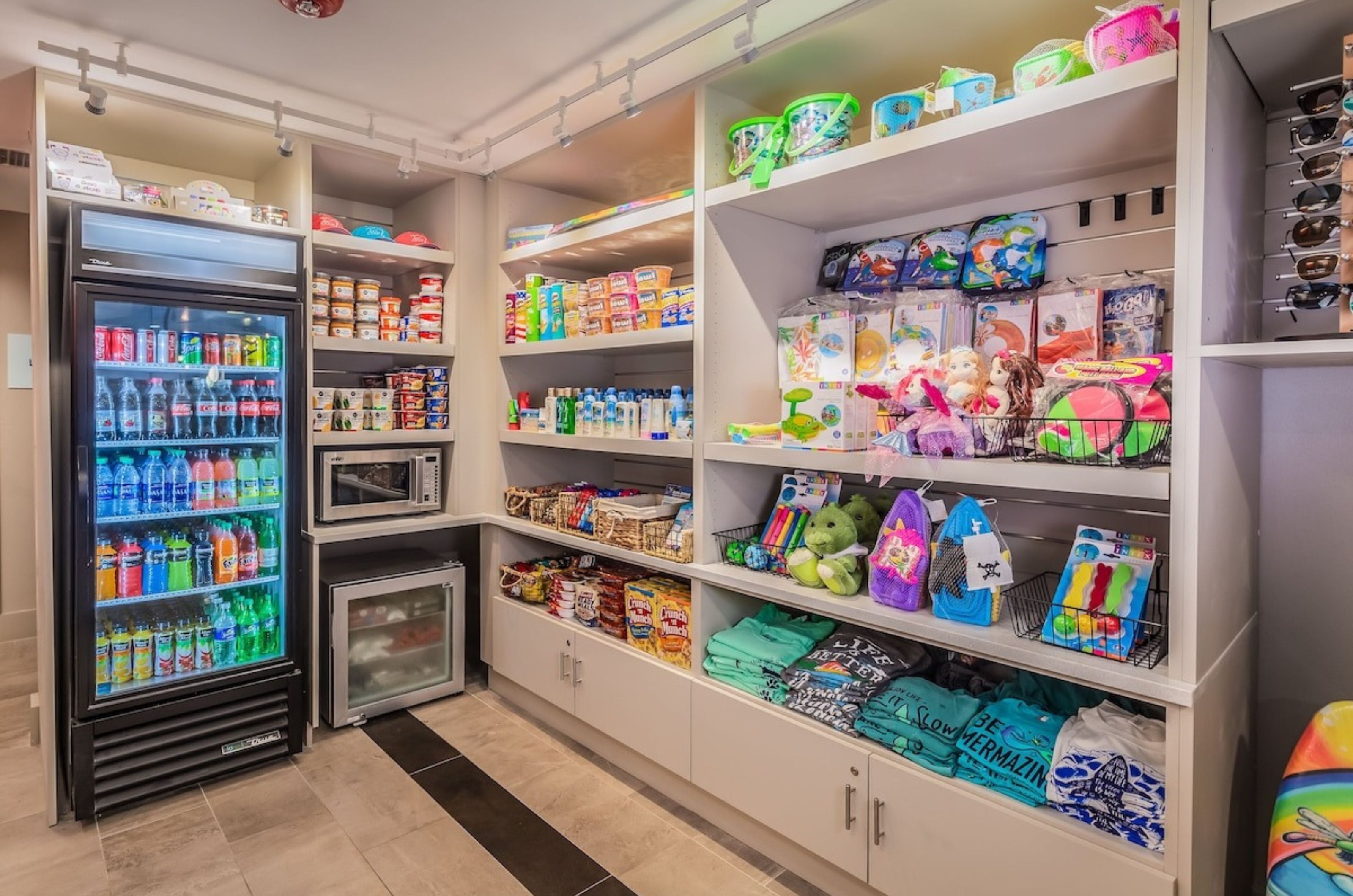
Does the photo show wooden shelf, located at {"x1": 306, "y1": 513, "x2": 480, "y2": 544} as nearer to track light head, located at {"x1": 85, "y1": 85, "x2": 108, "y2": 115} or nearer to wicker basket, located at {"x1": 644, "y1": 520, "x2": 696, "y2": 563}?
wicker basket, located at {"x1": 644, "y1": 520, "x2": 696, "y2": 563}

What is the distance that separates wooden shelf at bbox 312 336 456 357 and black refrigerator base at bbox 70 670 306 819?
1.42 metres

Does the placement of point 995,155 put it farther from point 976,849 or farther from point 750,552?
point 976,849

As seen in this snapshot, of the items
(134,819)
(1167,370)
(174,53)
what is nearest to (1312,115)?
(1167,370)

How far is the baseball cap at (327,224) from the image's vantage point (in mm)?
3281

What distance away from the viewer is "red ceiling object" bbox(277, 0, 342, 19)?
205cm

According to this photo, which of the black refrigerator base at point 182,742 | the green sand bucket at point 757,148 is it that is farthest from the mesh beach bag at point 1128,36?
the black refrigerator base at point 182,742

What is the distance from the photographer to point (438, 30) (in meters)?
2.29

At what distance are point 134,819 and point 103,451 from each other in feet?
4.50

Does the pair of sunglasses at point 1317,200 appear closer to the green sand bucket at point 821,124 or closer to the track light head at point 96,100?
the green sand bucket at point 821,124

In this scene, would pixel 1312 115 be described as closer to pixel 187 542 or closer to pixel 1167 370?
pixel 1167 370

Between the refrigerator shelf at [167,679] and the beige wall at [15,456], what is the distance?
88.6 inches

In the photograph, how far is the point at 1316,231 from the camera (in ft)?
5.32

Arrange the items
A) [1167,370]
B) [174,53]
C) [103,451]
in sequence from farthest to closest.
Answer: [103,451] → [174,53] → [1167,370]

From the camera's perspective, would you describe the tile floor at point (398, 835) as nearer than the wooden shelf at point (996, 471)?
No
